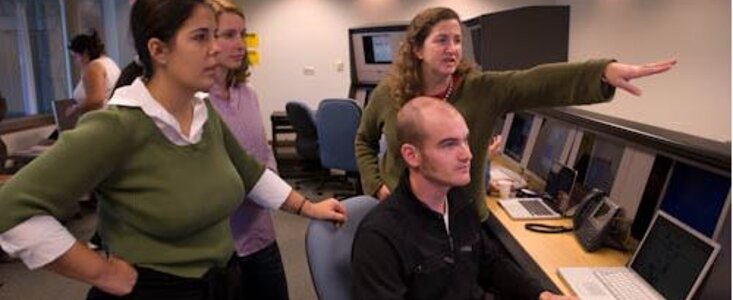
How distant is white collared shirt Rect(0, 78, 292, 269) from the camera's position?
1023mm

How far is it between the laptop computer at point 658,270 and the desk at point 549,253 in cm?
5

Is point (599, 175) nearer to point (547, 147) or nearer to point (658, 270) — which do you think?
point (547, 147)

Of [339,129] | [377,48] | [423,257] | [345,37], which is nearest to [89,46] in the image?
[339,129]

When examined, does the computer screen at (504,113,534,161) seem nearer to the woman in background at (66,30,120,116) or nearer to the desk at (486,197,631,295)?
the desk at (486,197,631,295)

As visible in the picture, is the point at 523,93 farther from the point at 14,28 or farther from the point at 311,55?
the point at 311,55

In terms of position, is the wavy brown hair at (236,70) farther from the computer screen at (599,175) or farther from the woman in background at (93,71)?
the woman in background at (93,71)

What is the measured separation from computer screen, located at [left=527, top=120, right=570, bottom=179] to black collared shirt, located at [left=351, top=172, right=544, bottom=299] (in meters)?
1.26

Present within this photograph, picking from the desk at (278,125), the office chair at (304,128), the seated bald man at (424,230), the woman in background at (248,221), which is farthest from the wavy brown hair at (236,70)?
the desk at (278,125)

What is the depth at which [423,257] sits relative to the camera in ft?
4.62

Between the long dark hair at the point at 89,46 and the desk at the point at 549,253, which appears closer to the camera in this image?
the desk at the point at 549,253

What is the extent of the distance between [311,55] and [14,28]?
3133 millimetres

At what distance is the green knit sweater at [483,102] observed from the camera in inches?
60.5

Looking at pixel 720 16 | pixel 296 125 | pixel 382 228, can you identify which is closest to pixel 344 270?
pixel 382 228

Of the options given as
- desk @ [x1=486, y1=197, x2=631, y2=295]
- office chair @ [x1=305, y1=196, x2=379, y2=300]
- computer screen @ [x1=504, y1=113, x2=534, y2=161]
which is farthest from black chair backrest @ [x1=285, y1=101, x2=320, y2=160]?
office chair @ [x1=305, y1=196, x2=379, y2=300]
